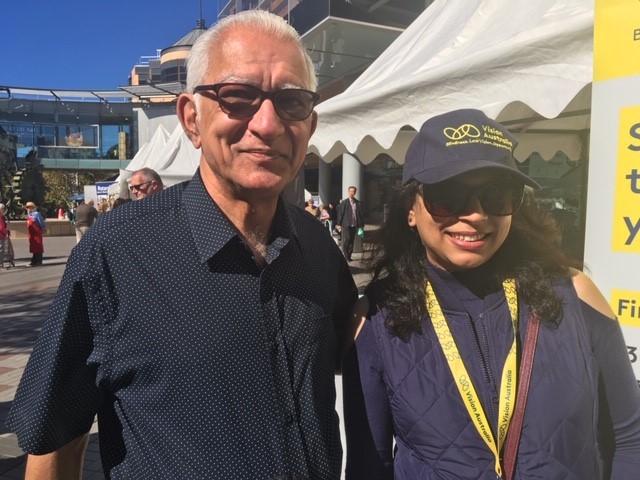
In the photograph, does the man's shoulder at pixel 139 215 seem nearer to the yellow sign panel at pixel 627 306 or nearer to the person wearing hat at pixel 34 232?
the yellow sign panel at pixel 627 306

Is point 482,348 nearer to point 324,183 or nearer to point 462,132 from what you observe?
point 462,132

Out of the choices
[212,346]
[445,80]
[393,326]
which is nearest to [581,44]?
[445,80]

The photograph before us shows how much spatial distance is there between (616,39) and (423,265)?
1029 mm

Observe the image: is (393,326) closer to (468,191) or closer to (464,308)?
(464,308)

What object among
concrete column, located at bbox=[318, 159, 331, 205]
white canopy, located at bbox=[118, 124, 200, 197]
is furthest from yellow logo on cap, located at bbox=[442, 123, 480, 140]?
concrete column, located at bbox=[318, 159, 331, 205]

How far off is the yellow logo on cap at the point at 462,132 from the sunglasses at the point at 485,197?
0.13 metres

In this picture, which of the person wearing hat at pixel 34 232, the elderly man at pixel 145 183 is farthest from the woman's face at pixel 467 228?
the person wearing hat at pixel 34 232

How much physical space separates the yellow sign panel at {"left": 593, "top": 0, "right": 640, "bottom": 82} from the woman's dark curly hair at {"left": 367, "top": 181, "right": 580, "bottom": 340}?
1.92ft

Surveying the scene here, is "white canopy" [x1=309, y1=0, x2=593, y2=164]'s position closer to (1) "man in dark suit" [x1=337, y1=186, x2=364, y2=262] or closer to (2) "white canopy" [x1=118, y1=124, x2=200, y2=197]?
(2) "white canopy" [x1=118, y1=124, x2=200, y2=197]

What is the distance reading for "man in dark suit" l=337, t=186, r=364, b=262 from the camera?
43.7ft

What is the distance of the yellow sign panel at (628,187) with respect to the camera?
1.70 meters

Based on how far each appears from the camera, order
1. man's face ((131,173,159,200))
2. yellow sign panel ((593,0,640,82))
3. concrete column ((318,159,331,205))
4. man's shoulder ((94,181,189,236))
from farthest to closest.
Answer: concrete column ((318,159,331,205))
man's face ((131,173,159,200))
yellow sign panel ((593,0,640,82))
man's shoulder ((94,181,189,236))

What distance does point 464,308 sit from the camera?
4.68 feet

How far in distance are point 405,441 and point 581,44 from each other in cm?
177
